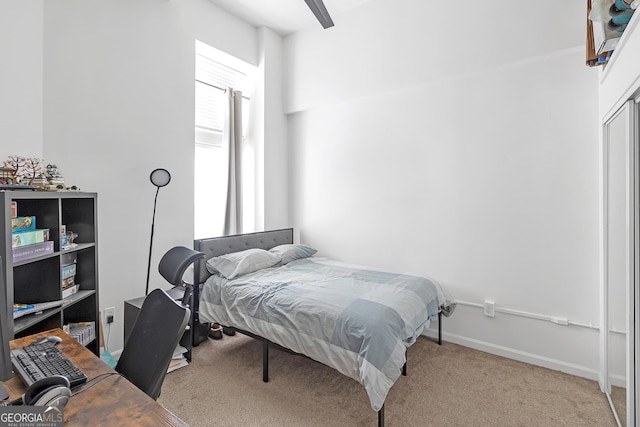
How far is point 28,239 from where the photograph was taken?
63.2 inches

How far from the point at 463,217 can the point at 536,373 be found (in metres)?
1.36

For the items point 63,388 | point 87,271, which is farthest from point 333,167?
point 63,388

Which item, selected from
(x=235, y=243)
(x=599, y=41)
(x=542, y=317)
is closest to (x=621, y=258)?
(x=542, y=317)

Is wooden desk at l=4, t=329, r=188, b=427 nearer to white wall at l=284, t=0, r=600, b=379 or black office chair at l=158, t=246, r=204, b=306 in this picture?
black office chair at l=158, t=246, r=204, b=306

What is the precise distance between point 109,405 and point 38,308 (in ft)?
3.53

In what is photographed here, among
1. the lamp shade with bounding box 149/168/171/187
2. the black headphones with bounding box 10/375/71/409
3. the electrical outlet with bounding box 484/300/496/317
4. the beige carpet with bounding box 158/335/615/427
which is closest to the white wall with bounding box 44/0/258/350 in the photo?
the lamp shade with bounding box 149/168/171/187

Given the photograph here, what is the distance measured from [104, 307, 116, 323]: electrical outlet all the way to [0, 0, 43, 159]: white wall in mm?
1305

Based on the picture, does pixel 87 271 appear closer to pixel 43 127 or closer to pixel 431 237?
pixel 43 127

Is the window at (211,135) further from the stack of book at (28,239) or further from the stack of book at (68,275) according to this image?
the stack of book at (28,239)

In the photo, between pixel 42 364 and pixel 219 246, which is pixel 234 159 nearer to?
pixel 219 246

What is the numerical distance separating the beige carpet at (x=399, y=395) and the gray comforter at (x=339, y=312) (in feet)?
1.13

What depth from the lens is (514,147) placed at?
2.71m

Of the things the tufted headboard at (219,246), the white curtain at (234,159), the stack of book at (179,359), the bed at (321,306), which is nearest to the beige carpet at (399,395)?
the stack of book at (179,359)

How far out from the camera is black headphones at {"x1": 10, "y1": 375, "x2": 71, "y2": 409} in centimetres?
91
